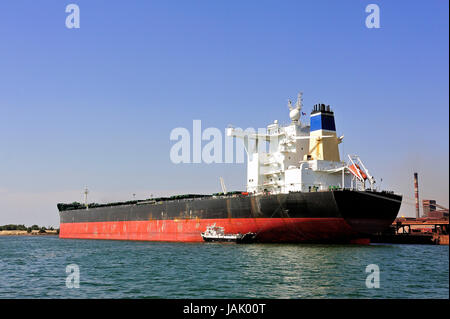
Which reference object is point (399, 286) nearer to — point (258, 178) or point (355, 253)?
point (355, 253)

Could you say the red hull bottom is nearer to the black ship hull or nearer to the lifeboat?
the black ship hull

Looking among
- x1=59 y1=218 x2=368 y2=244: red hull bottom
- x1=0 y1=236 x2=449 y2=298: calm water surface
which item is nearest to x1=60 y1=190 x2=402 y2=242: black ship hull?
x1=59 y1=218 x2=368 y2=244: red hull bottom

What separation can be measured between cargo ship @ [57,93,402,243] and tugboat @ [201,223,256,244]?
1.13ft

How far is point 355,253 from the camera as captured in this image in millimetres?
24281

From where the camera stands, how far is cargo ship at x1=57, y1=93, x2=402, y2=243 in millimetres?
29250

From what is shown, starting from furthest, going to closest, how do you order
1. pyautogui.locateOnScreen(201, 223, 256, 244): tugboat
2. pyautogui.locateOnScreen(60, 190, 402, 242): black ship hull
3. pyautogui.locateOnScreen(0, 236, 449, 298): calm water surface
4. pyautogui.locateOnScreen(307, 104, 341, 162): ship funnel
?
pyautogui.locateOnScreen(307, 104, 341, 162): ship funnel, pyautogui.locateOnScreen(201, 223, 256, 244): tugboat, pyautogui.locateOnScreen(60, 190, 402, 242): black ship hull, pyautogui.locateOnScreen(0, 236, 449, 298): calm water surface

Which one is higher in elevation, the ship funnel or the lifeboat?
the ship funnel

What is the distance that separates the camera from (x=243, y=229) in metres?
34.4

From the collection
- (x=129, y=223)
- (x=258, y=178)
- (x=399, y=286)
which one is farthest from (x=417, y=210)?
(x=399, y=286)

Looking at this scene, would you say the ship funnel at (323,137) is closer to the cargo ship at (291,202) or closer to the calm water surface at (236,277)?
the cargo ship at (291,202)

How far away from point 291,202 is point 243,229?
218 inches

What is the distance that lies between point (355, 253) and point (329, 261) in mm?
4022

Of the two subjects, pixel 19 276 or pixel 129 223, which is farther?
pixel 129 223

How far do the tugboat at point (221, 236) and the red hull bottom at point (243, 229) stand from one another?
42 centimetres
